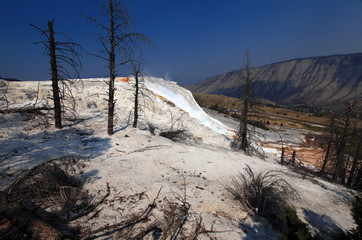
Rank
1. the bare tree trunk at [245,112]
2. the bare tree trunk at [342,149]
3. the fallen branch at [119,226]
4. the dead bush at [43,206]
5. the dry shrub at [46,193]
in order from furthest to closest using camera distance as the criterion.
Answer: the bare tree trunk at [342,149]
the bare tree trunk at [245,112]
the dry shrub at [46,193]
the fallen branch at [119,226]
the dead bush at [43,206]

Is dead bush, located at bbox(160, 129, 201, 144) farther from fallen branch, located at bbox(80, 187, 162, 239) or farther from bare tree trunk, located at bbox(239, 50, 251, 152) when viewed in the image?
fallen branch, located at bbox(80, 187, 162, 239)

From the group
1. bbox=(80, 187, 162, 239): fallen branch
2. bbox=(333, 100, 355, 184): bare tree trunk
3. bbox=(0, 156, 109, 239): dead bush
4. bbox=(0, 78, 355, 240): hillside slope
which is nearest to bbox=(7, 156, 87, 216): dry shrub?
bbox=(0, 156, 109, 239): dead bush

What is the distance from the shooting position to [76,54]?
7.61m

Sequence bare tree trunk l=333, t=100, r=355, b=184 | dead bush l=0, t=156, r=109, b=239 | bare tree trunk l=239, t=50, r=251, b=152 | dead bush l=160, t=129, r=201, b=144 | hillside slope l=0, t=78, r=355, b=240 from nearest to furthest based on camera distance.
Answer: dead bush l=0, t=156, r=109, b=239
hillside slope l=0, t=78, r=355, b=240
dead bush l=160, t=129, r=201, b=144
bare tree trunk l=239, t=50, r=251, b=152
bare tree trunk l=333, t=100, r=355, b=184

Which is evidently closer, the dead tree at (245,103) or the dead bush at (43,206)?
the dead bush at (43,206)

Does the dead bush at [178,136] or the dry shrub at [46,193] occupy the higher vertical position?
the dry shrub at [46,193]

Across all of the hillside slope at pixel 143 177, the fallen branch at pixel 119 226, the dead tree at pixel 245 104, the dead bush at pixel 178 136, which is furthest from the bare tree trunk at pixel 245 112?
the fallen branch at pixel 119 226

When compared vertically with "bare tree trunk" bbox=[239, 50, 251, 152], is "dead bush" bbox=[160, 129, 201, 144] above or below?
below

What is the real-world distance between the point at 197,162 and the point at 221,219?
3.47 metres

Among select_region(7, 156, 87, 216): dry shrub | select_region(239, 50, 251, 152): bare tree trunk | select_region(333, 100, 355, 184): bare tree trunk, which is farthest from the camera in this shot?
select_region(333, 100, 355, 184): bare tree trunk

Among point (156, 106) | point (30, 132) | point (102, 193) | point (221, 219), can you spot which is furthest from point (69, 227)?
point (156, 106)

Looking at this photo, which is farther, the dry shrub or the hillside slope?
the hillside slope

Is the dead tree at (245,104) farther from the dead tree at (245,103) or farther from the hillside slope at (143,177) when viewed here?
the hillside slope at (143,177)

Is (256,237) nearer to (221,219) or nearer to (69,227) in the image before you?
(221,219)
